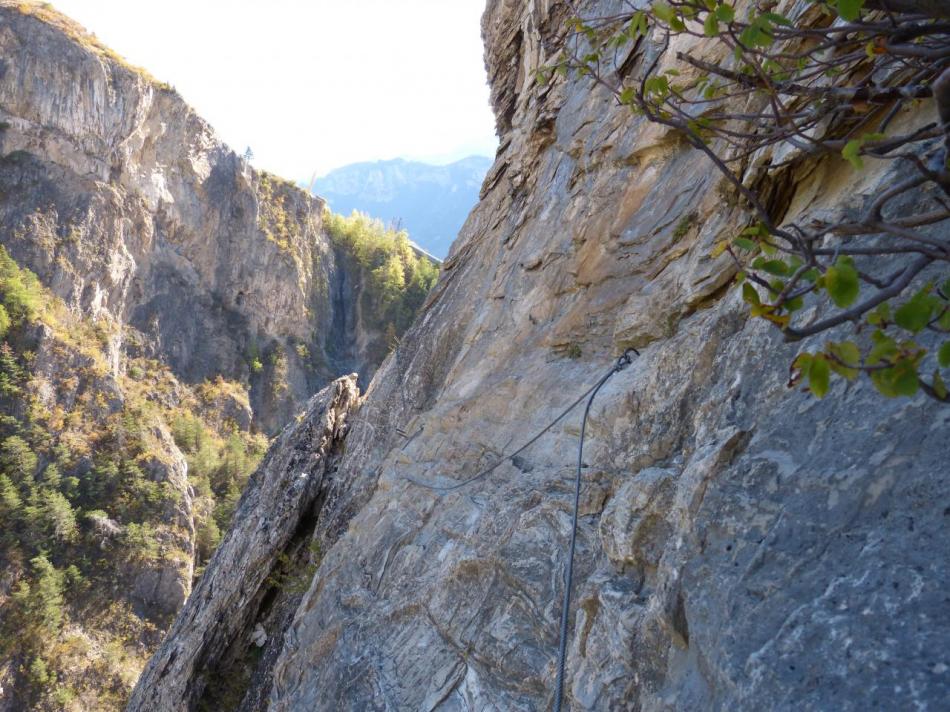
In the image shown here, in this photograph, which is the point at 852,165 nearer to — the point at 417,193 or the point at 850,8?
the point at 850,8

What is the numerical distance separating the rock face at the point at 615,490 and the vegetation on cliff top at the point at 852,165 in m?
0.33

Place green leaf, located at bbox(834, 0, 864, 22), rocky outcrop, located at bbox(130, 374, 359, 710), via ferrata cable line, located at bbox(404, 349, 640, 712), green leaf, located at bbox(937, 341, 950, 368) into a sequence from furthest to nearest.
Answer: rocky outcrop, located at bbox(130, 374, 359, 710)
via ferrata cable line, located at bbox(404, 349, 640, 712)
green leaf, located at bbox(834, 0, 864, 22)
green leaf, located at bbox(937, 341, 950, 368)

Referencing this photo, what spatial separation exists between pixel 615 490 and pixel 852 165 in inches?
87.7

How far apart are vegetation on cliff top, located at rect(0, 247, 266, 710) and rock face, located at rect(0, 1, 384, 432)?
2.49 meters

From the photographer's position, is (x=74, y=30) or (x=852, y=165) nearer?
(x=852, y=165)

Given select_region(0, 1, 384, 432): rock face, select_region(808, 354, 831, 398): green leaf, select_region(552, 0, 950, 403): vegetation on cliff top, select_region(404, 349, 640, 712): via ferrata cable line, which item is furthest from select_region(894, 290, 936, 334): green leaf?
select_region(0, 1, 384, 432): rock face

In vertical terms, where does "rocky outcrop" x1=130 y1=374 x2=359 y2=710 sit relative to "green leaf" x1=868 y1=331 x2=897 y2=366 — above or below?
below

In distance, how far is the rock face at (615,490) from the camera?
1885 millimetres

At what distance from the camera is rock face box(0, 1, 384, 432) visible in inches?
1190

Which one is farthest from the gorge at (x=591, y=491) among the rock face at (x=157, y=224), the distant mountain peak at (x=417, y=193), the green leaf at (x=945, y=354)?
the distant mountain peak at (x=417, y=193)

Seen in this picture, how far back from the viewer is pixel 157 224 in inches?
1416

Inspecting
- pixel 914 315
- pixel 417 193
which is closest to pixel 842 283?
pixel 914 315

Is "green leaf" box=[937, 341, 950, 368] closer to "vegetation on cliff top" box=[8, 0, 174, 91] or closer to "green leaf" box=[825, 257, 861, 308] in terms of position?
"green leaf" box=[825, 257, 861, 308]

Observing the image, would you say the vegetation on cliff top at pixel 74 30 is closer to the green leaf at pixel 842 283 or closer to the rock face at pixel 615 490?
the rock face at pixel 615 490
